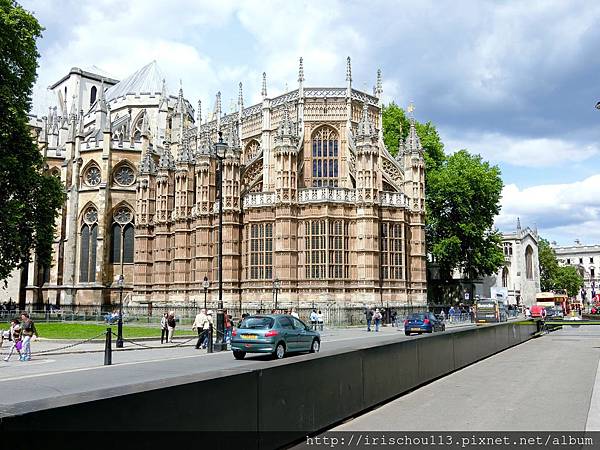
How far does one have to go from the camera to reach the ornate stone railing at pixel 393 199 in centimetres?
3991

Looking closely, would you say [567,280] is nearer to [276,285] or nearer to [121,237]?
[276,285]

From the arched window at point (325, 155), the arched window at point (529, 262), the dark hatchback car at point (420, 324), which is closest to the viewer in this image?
the dark hatchback car at point (420, 324)

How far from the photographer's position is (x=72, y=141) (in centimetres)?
5831

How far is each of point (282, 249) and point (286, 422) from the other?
31.1 m

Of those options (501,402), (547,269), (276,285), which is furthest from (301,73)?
(547,269)

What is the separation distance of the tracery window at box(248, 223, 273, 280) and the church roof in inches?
1384

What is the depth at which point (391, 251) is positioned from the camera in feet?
130

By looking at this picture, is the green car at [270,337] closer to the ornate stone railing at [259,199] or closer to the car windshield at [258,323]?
the car windshield at [258,323]

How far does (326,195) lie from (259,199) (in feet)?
16.1

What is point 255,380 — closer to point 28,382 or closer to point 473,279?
point 28,382

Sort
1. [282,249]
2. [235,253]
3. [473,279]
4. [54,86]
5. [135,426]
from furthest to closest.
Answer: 1. [54,86]
2. [473,279]
3. [235,253]
4. [282,249]
5. [135,426]

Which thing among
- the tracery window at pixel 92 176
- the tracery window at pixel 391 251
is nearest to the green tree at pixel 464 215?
the tracery window at pixel 391 251

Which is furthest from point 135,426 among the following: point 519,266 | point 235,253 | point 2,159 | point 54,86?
point 54,86

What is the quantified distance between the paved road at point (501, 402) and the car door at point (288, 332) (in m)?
5.33
